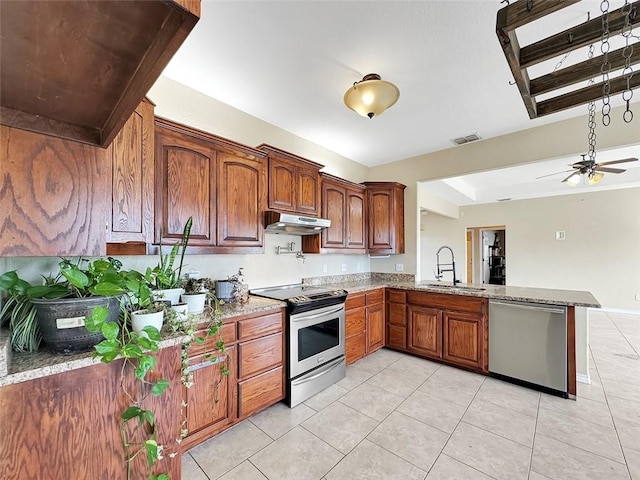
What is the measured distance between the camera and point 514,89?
7.97ft

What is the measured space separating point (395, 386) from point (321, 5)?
10.5 feet

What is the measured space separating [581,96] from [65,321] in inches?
94.2

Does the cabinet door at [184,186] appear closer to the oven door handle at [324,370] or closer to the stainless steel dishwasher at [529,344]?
the oven door handle at [324,370]

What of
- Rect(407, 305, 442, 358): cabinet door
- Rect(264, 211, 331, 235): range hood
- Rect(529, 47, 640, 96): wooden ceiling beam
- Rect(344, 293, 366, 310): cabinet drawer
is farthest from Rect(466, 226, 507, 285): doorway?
Rect(529, 47, 640, 96): wooden ceiling beam

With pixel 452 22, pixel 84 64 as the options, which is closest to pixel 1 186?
pixel 84 64

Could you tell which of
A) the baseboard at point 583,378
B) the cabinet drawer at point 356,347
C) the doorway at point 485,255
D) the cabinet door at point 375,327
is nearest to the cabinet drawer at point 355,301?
the cabinet door at point 375,327

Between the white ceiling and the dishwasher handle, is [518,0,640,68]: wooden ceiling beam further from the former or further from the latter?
the dishwasher handle

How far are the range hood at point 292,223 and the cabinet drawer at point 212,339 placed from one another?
3.30 ft

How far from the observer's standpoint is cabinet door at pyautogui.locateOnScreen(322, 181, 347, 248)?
3.38m

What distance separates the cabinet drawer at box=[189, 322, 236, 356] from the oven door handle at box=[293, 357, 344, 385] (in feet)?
2.61

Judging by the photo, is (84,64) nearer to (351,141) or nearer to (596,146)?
(351,141)

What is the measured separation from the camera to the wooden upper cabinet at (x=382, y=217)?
4.00 m

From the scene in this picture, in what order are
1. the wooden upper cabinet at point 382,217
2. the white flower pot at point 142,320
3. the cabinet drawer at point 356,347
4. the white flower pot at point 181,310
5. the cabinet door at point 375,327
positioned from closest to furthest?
the white flower pot at point 142,320
the white flower pot at point 181,310
the cabinet drawer at point 356,347
the cabinet door at point 375,327
the wooden upper cabinet at point 382,217

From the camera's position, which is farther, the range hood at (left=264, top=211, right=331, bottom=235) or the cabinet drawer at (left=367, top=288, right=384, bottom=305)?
the cabinet drawer at (left=367, top=288, right=384, bottom=305)
